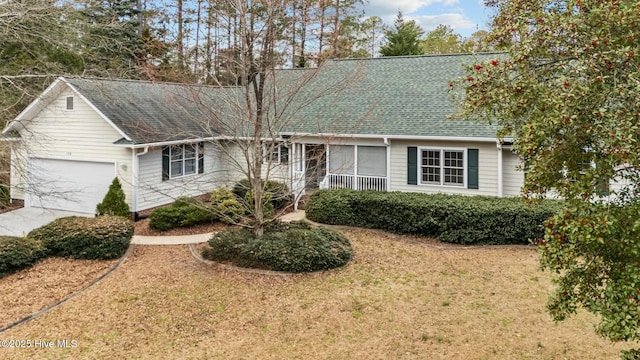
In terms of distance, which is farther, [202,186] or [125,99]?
[202,186]

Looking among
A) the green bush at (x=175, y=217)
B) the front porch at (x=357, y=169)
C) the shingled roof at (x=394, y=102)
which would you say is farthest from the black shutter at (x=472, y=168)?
the green bush at (x=175, y=217)

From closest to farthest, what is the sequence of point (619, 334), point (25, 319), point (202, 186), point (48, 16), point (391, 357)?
1. point (619, 334)
2. point (391, 357)
3. point (25, 319)
4. point (48, 16)
5. point (202, 186)

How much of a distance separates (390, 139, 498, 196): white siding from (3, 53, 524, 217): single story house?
0.11 feet

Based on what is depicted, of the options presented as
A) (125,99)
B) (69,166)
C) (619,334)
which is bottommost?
(619,334)

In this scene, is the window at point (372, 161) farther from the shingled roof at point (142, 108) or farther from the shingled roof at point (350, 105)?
the shingled roof at point (142, 108)

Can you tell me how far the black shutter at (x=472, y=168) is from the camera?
1468cm

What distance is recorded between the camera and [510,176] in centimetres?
1447

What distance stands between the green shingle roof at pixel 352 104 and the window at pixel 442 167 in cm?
86

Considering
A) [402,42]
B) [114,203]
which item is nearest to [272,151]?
[114,203]

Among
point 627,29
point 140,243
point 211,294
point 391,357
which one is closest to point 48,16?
point 140,243

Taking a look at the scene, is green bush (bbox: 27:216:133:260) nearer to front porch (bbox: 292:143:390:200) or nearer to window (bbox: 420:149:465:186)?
front porch (bbox: 292:143:390:200)

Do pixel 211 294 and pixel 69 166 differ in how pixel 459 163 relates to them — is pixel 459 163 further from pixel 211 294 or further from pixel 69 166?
pixel 69 166

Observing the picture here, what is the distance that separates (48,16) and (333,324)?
379 inches

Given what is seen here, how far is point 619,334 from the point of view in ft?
12.7
